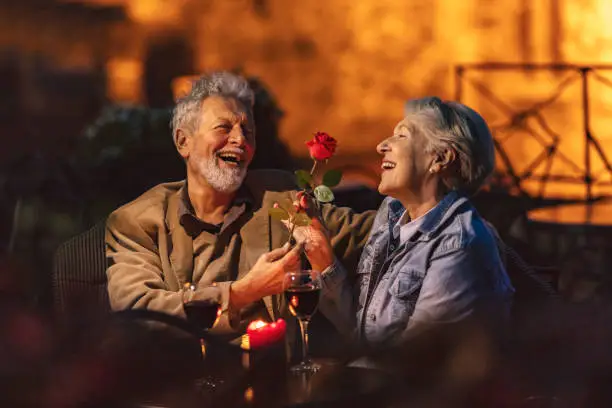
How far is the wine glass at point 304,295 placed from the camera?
2465 millimetres

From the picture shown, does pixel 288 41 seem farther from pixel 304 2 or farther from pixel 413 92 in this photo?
pixel 413 92

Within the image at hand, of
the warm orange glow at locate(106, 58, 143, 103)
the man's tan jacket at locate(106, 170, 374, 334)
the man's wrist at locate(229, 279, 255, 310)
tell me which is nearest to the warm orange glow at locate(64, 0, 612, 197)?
the warm orange glow at locate(106, 58, 143, 103)

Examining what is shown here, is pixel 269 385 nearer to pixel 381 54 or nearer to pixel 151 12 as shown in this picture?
pixel 381 54

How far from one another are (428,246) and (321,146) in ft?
1.27

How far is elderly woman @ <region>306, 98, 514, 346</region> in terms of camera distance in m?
2.57

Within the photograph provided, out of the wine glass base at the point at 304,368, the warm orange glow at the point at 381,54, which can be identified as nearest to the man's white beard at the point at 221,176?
the wine glass base at the point at 304,368

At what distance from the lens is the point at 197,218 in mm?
3002

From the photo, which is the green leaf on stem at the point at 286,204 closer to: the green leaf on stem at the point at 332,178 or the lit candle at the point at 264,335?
the green leaf on stem at the point at 332,178

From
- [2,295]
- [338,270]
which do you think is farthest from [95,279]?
[338,270]

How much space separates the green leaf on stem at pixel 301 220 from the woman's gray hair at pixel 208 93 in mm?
371

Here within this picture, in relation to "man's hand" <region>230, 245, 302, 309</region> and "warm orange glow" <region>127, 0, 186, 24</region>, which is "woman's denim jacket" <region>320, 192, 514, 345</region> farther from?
"warm orange glow" <region>127, 0, 186, 24</region>

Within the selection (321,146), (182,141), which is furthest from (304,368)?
(182,141)

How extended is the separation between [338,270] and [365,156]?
774 cm

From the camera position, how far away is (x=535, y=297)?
9.00ft
